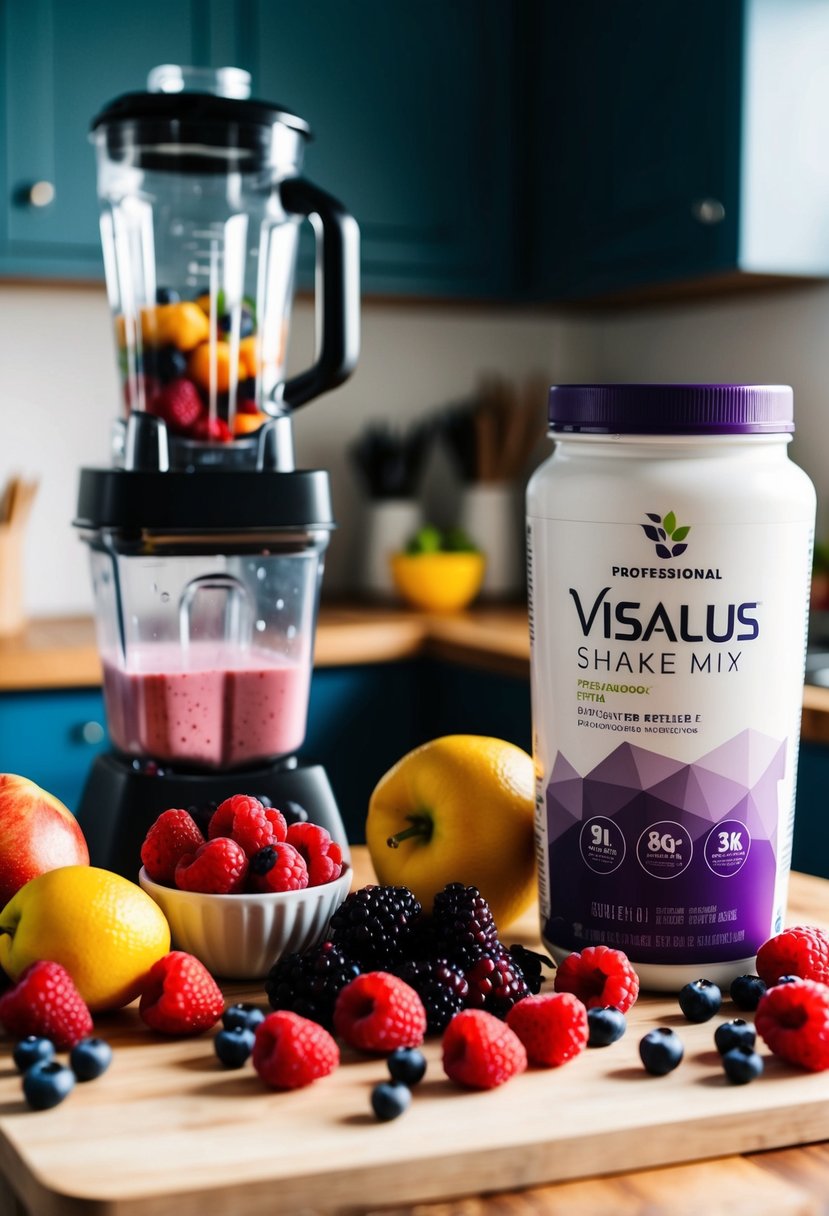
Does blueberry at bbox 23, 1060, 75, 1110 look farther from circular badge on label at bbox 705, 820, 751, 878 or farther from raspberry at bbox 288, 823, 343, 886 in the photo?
circular badge on label at bbox 705, 820, 751, 878

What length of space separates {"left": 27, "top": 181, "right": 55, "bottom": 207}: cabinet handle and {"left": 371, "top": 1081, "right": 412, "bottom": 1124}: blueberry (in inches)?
82.0

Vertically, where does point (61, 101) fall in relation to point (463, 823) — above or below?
above

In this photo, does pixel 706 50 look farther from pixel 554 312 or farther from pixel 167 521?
pixel 167 521

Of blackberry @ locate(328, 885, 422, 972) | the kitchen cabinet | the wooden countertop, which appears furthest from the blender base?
the kitchen cabinet

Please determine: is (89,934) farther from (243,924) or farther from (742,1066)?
(742,1066)

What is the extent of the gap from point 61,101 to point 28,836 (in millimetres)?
1882

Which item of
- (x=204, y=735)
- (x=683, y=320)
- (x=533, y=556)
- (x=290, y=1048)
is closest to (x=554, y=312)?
(x=683, y=320)

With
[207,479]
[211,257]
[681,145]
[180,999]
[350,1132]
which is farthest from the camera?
[681,145]

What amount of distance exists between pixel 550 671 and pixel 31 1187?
1.23 ft

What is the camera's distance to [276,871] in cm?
79

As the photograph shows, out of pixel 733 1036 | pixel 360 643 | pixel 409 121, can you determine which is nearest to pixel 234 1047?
pixel 733 1036

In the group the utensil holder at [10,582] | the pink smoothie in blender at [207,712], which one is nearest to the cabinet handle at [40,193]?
the utensil holder at [10,582]

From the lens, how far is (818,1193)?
0.58 meters

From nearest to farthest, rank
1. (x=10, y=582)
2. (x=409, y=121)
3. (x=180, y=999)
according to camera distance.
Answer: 1. (x=180, y=999)
2. (x=10, y=582)
3. (x=409, y=121)
